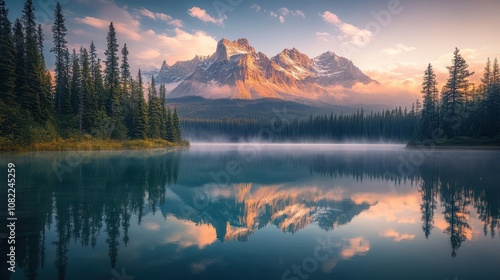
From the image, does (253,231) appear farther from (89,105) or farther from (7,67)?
(89,105)

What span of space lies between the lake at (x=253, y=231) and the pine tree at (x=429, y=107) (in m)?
73.9

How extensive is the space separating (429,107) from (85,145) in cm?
9079

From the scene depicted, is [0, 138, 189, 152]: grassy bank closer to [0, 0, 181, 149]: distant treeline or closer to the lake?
[0, 0, 181, 149]: distant treeline

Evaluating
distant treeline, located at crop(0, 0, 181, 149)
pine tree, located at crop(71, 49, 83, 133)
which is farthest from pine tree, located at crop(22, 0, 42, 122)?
pine tree, located at crop(71, 49, 83, 133)

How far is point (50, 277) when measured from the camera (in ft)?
27.9

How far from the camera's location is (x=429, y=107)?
9319 centimetres

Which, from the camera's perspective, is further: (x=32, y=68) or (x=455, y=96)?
(x=455, y=96)

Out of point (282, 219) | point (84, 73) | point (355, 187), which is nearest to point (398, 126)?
point (84, 73)

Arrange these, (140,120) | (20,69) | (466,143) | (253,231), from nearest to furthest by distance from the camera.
Answer: (253,231), (20,69), (466,143), (140,120)

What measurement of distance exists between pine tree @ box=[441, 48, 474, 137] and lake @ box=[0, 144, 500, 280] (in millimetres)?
70515

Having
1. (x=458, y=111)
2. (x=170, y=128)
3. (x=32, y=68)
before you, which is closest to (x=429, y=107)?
(x=458, y=111)

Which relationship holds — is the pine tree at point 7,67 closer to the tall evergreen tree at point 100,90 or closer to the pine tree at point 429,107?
the tall evergreen tree at point 100,90

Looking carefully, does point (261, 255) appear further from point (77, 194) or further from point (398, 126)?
point (398, 126)

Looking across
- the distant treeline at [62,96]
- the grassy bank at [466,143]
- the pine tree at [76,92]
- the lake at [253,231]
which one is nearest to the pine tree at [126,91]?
the distant treeline at [62,96]
